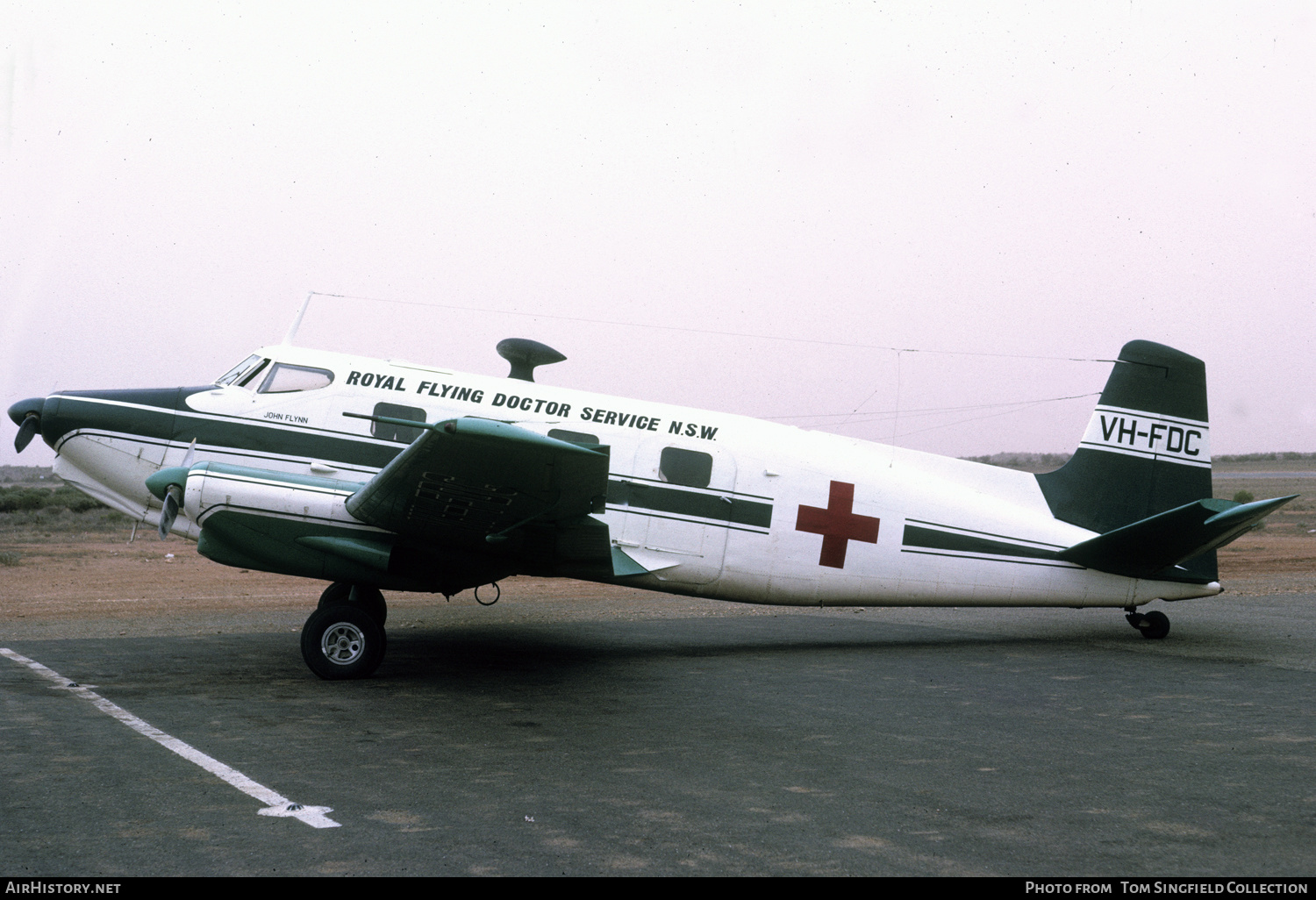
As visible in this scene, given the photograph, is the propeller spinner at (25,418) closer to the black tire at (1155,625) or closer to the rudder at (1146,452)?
the rudder at (1146,452)

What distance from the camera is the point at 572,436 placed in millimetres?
11086

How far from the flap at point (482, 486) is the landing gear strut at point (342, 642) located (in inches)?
35.8

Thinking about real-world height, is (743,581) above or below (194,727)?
above

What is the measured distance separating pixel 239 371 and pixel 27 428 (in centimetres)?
226

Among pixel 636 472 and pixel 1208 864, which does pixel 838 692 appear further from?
pixel 1208 864

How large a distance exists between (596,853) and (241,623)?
1029 centimetres

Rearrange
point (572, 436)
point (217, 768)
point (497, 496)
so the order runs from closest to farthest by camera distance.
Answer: point (217, 768) → point (497, 496) → point (572, 436)

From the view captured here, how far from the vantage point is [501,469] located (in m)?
8.17

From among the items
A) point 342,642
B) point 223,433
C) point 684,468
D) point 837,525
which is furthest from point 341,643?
point 837,525

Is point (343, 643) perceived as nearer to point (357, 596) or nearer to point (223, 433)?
point (357, 596)

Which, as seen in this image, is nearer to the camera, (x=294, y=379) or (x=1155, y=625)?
(x=294, y=379)

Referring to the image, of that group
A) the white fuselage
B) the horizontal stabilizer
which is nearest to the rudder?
the horizontal stabilizer

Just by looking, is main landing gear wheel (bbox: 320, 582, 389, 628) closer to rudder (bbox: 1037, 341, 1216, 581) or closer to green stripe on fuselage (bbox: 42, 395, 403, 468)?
green stripe on fuselage (bbox: 42, 395, 403, 468)

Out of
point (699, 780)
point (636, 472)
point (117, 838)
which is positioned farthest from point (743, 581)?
point (117, 838)
